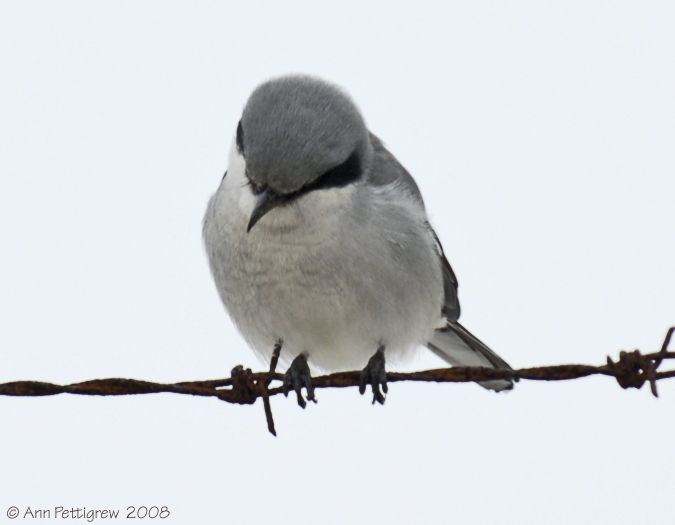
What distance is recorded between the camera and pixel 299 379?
16.6 ft

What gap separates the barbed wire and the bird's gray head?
3.03 ft

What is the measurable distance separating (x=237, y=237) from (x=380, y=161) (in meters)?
1.11

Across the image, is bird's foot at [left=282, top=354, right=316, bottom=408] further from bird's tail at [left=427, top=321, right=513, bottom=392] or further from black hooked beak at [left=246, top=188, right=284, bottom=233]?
bird's tail at [left=427, top=321, right=513, bottom=392]

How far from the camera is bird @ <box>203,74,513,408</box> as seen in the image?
4.45 metres

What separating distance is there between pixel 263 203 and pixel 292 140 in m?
0.35

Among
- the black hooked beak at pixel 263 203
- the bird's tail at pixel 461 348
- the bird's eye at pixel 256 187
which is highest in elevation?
the bird's eye at pixel 256 187

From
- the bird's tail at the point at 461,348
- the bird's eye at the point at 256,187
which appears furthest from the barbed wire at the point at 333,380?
the bird's tail at the point at 461,348

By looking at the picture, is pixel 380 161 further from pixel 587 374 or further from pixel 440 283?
pixel 587 374

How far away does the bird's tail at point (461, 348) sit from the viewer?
5.89 meters

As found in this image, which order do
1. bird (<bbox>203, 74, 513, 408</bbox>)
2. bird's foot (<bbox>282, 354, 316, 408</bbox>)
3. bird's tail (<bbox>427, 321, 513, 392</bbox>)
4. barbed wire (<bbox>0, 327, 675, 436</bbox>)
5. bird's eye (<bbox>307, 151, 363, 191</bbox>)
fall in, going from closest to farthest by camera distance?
barbed wire (<bbox>0, 327, 675, 436</bbox>) → bird (<bbox>203, 74, 513, 408</bbox>) → bird's eye (<bbox>307, 151, 363, 191</bbox>) → bird's foot (<bbox>282, 354, 316, 408</bbox>) → bird's tail (<bbox>427, 321, 513, 392</bbox>)

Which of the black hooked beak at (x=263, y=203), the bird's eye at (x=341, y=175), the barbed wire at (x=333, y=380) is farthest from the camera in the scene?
the bird's eye at (x=341, y=175)

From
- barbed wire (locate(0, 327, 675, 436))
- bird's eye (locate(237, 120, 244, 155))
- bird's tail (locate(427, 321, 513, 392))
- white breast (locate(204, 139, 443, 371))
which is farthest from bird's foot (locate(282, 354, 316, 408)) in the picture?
bird's eye (locate(237, 120, 244, 155))

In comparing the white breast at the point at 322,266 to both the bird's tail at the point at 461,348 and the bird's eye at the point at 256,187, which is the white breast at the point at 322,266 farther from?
the bird's tail at the point at 461,348

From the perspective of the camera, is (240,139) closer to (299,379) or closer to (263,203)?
(263,203)
